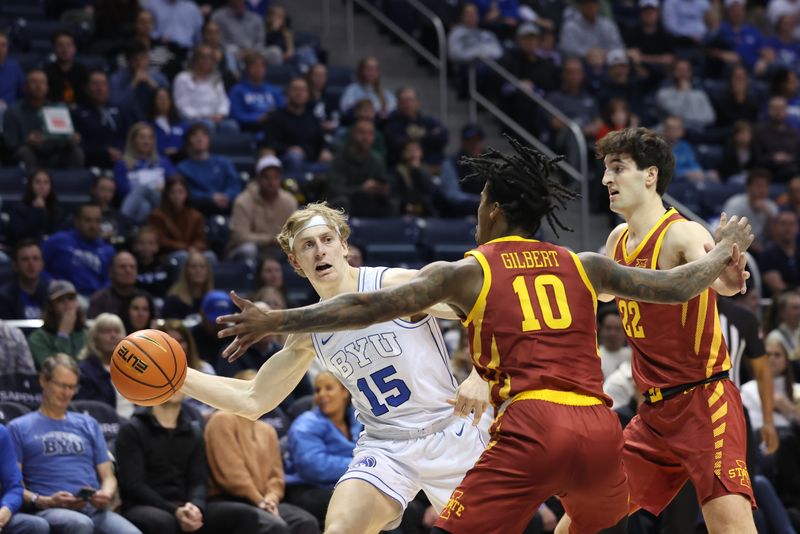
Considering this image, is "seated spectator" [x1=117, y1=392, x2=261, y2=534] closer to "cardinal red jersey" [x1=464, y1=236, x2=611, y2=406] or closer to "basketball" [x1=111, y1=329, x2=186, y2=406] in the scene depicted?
"basketball" [x1=111, y1=329, x2=186, y2=406]

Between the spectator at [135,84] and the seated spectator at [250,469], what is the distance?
5.17m

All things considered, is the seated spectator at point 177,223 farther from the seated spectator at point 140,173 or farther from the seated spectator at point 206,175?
the seated spectator at point 206,175

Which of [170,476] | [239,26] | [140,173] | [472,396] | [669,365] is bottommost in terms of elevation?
[170,476]

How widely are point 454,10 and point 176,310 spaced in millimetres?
7600

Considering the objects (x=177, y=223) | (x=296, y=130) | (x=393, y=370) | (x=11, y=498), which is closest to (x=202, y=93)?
(x=296, y=130)

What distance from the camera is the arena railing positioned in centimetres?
1402

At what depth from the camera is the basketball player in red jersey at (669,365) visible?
260 inches

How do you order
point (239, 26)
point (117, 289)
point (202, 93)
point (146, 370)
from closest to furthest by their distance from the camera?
1. point (146, 370)
2. point (117, 289)
3. point (202, 93)
4. point (239, 26)

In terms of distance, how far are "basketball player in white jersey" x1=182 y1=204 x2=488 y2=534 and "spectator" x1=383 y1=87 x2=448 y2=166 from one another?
8353 mm

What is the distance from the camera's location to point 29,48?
581 inches

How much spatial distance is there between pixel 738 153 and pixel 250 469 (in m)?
8.97

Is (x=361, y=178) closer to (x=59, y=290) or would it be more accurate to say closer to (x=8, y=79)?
(x=8, y=79)

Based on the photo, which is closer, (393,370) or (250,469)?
(393,370)

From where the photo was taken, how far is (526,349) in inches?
210
